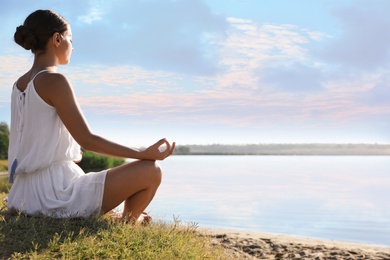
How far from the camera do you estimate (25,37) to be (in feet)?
12.6

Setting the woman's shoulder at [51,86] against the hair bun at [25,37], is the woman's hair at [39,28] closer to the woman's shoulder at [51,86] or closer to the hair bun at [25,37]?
the hair bun at [25,37]

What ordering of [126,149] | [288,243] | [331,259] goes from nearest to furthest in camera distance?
[126,149] → [331,259] → [288,243]

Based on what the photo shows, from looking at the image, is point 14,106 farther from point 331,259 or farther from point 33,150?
point 331,259

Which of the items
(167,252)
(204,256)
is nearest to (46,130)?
(167,252)

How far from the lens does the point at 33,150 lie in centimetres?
378

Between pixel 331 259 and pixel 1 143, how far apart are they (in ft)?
57.3

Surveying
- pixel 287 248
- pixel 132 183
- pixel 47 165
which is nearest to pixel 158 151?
pixel 132 183

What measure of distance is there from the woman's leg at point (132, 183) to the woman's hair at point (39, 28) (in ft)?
3.79

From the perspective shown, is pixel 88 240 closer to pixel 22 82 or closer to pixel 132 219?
pixel 132 219

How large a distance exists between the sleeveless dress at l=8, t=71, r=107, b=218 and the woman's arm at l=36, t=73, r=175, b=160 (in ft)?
0.42

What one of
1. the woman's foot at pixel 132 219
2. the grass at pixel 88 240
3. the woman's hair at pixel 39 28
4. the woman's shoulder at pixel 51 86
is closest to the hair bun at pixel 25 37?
the woman's hair at pixel 39 28

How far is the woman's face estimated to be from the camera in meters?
3.88

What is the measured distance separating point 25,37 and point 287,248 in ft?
11.4

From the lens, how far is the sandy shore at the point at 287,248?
5094 mm
